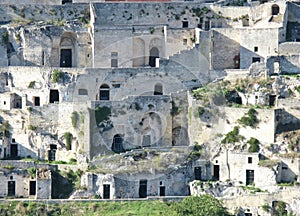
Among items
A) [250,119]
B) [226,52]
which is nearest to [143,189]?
[250,119]

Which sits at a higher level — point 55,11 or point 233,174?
point 55,11

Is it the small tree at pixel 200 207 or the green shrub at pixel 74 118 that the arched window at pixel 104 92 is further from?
the small tree at pixel 200 207

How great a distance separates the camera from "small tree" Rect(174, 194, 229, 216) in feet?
255

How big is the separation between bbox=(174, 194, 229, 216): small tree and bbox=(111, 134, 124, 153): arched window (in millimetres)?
5569

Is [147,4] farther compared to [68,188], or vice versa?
[147,4]

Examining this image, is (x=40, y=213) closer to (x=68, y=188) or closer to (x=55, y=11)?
(x=68, y=188)

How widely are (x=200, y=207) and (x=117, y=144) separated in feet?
23.9

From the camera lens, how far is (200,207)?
7800 cm

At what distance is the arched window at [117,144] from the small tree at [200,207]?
5.57 metres

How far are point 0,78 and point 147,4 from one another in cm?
996

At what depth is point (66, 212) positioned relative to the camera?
261ft

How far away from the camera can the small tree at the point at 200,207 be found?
7788 cm

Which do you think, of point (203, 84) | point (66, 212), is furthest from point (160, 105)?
point (66, 212)

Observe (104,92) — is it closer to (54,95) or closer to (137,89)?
(137,89)
